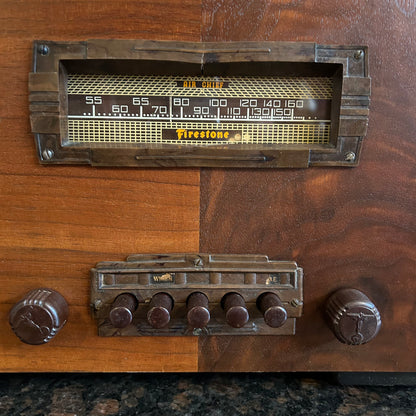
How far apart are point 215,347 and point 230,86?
517 mm

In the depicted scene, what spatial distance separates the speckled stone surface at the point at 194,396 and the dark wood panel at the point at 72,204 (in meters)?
0.06

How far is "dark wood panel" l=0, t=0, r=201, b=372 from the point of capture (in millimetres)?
612

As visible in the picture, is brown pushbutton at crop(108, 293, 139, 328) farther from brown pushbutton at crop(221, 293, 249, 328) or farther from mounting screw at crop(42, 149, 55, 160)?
mounting screw at crop(42, 149, 55, 160)

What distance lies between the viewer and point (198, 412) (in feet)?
2.08

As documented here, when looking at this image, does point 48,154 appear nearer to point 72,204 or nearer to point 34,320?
point 72,204

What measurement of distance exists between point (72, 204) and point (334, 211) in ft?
1.65

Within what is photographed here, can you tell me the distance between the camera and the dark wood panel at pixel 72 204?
0.61 metres

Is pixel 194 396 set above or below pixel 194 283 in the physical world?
below

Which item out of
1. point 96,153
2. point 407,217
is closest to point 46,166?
point 96,153

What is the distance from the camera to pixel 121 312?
1.92ft

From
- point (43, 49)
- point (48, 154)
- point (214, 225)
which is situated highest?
point (43, 49)

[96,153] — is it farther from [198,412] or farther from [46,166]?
[198,412]

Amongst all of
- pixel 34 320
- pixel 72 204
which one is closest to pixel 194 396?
pixel 34 320

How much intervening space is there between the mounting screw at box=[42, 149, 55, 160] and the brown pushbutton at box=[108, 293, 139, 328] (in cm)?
29
